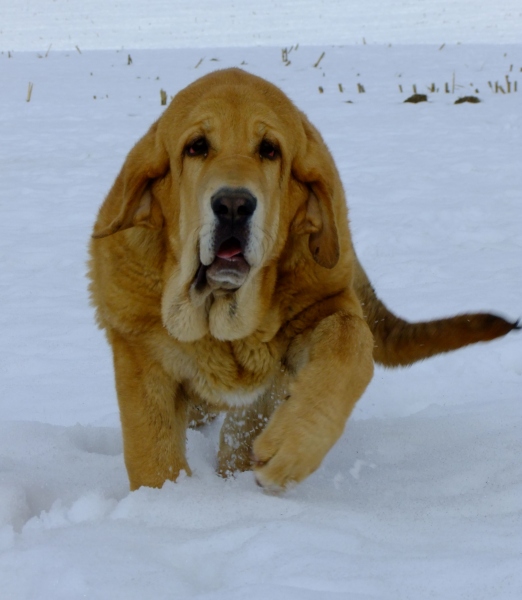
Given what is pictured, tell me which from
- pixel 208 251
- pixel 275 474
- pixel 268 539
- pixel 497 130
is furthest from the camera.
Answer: pixel 497 130

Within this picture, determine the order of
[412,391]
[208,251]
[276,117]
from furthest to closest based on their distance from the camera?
[412,391] → [276,117] → [208,251]

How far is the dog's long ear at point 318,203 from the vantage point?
3316 mm

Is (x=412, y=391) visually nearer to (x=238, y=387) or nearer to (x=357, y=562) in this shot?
(x=238, y=387)

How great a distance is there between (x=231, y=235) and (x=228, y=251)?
3.2 inches

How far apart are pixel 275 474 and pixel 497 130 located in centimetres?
844

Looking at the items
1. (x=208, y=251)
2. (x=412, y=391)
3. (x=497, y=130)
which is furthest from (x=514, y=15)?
(x=208, y=251)

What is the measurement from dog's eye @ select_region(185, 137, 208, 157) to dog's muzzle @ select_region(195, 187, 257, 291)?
14.0 inches

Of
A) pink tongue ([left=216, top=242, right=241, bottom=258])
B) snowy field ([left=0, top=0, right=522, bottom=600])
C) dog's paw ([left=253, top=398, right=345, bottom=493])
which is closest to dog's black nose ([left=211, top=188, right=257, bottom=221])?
pink tongue ([left=216, top=242, right=241, bottom=258])

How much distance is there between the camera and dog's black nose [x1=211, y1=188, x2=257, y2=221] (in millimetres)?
2842

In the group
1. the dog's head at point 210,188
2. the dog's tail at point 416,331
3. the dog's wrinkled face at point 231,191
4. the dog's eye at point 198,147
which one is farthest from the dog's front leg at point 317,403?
the dog's eye at point 198,147

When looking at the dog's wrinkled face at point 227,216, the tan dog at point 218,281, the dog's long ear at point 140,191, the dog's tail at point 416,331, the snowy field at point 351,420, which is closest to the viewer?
the snowy field at point 351,420

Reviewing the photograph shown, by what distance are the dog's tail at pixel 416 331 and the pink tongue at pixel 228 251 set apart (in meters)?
1.13

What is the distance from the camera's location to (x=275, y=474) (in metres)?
2.80

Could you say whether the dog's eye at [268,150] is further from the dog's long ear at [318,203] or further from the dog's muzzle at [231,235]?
the dog's muzzle at [231,235]
